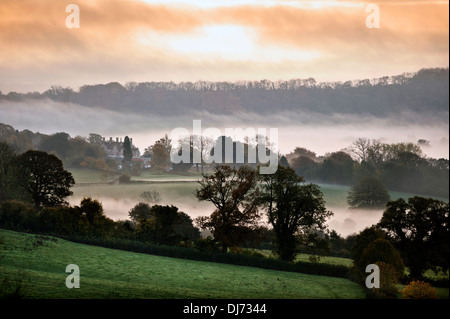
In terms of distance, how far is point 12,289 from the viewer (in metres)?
12.7

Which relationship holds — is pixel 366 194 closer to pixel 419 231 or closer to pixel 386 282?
pixel 419 231

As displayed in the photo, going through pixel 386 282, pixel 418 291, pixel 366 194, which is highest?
pixel 366 194

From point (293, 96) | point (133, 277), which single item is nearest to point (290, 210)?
point (293, 96)

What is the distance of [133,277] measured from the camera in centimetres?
1467

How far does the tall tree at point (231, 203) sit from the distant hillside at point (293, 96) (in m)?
3.62

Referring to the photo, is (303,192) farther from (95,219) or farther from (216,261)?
(95,219)

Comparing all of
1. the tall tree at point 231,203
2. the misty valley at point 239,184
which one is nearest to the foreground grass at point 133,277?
the misty valley at point 239,184

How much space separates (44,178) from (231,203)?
6386mm

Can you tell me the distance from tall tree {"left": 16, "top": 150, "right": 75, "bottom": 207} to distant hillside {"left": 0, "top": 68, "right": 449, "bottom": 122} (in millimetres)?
2969

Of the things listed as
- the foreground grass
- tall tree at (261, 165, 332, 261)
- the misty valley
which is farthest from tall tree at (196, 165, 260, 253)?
the foreground grass

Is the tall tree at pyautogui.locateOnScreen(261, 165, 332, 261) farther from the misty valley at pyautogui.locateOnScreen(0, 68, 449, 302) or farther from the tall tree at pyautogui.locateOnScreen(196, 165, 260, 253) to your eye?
the tall tree at pyautogui.locateOnScreen(196, 165, 260, 253)

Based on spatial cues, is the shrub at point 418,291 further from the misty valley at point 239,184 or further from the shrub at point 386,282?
the shrub at point 386,282

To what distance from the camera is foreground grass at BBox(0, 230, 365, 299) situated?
517 inches
